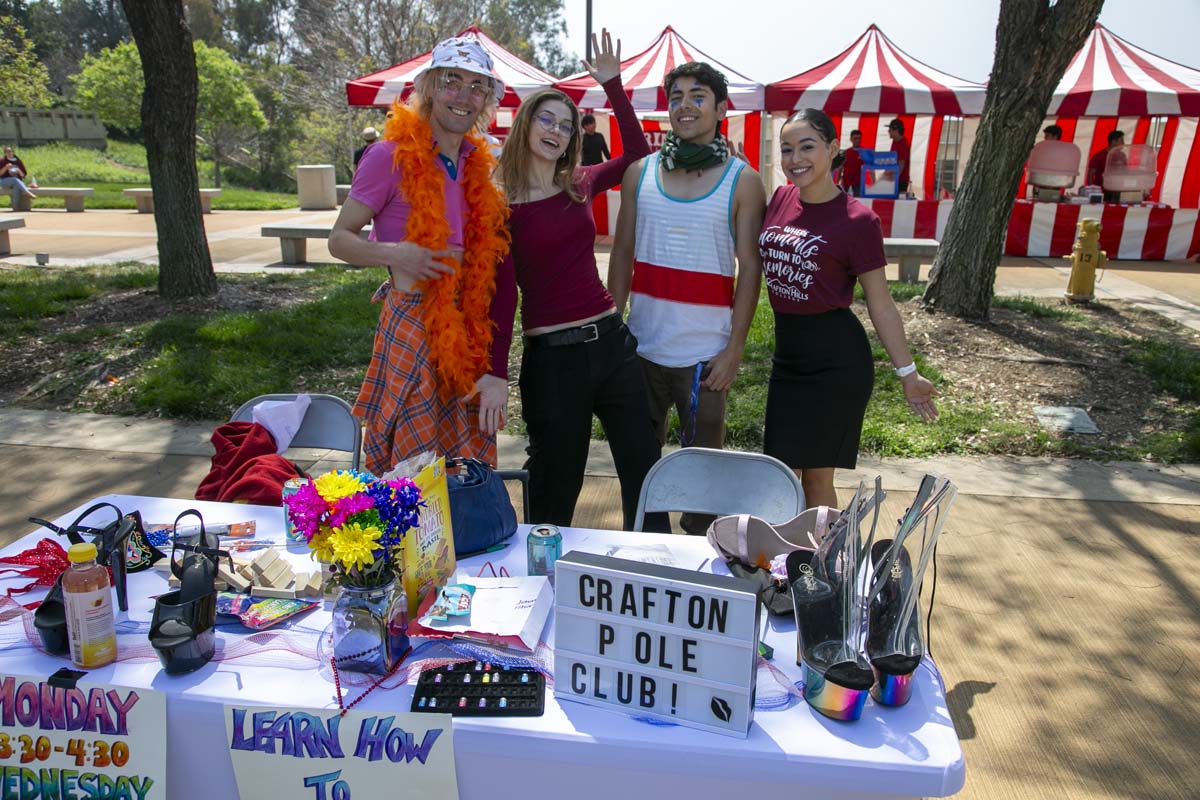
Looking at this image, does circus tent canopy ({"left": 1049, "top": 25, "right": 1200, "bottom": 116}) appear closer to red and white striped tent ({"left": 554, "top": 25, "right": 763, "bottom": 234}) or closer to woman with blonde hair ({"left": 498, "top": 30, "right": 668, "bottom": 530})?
red and white striped tent ({"left": 554, "top": 25, "right": 763, "bottom": 234})

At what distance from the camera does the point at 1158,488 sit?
4441 mm

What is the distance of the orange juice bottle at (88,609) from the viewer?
5.62 feet

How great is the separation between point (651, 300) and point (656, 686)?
1.77 meters

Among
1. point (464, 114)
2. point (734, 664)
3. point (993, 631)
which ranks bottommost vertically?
point (993, 631)

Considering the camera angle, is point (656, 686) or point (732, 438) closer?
point (656, 686)

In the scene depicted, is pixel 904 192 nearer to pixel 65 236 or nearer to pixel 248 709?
pixel 65 236

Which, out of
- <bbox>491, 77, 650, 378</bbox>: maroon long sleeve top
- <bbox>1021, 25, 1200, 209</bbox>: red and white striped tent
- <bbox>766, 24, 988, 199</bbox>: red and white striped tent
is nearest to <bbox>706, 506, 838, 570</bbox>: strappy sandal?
<bbox>491, 77, 650, 378</bbox>: maroon long sleeve top

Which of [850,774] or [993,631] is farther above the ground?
[850,774]

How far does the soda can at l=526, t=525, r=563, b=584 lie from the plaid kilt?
2.30 feet

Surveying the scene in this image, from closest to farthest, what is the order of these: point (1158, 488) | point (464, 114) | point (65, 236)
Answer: point (464, 114) → point (1158, 488) → point (65, 236)

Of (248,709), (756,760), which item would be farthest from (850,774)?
(248,709)

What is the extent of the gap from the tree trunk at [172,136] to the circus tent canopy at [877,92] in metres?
7.13

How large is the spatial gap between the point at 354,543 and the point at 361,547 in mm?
16

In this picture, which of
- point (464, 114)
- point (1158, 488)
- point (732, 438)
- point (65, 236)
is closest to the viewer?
point (464, 114)
